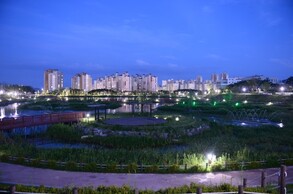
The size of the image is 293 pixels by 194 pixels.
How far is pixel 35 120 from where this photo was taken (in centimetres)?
3978

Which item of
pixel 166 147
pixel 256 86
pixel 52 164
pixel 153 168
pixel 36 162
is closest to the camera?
pixel 153 168

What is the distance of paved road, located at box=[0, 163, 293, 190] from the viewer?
16031 mm

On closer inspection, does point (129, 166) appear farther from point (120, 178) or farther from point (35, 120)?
point (35, 120)

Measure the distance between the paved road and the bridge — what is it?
18725 mm

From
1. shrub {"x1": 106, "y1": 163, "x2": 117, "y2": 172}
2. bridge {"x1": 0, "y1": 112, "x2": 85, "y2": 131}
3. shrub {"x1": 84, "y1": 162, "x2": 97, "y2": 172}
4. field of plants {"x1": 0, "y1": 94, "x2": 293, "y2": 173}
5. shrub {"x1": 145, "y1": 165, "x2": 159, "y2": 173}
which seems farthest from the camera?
bridge {"x1": 0, "y1": 112, "x2": 85, "y2": 131}

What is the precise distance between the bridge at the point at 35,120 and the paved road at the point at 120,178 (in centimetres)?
1872

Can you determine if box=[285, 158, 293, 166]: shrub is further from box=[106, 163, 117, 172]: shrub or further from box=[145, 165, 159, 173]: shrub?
box=[106, 163, 117, 172]: shrub

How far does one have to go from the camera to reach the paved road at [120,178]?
1603cm

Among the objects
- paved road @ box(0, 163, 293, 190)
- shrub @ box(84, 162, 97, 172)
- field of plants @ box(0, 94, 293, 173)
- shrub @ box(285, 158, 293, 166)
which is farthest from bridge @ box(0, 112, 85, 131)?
shrub @ box(285, 158, 293, 166)

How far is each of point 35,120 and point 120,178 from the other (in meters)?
26.0

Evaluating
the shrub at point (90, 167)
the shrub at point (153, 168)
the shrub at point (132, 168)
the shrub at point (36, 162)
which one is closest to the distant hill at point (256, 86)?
the shrub at point (153, 168)

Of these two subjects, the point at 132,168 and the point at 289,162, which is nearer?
the point at 132,168

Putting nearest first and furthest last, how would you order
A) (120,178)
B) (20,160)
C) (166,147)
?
(120,178) → (20,160) → (166,147)

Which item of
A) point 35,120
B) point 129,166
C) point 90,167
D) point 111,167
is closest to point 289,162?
point 129,166
